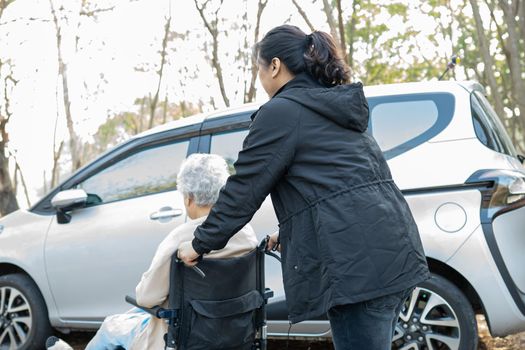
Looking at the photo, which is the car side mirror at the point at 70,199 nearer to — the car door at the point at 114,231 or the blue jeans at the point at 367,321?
the car door at the point at 114,231

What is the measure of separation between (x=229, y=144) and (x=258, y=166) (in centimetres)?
240

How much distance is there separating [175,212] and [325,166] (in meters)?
2.48

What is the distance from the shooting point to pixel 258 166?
250 cm

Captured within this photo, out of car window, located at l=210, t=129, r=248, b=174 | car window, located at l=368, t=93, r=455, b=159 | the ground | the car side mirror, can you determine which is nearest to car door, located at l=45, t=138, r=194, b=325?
the car side mirror

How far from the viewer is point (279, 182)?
257 cm

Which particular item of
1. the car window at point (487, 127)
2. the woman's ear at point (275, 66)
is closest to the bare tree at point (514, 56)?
the car window at point (487, 127)

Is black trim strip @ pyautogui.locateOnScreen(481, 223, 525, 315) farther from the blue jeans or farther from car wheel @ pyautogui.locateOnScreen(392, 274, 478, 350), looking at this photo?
the blue jeans

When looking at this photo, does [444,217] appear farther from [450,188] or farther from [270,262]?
[270,262]

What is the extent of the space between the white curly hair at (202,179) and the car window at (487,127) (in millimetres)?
1770

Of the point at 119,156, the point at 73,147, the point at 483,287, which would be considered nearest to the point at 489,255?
the point at 483,287

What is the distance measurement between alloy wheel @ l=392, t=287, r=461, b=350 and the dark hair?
6.23 feet

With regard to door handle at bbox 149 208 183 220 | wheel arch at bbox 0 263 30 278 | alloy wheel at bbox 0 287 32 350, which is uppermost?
door handle at bbox 149 208 183 220

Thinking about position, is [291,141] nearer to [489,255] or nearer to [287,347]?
[489,255]

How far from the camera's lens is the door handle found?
4.79 metres
